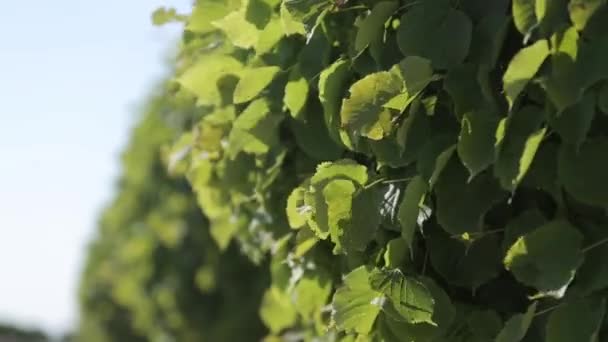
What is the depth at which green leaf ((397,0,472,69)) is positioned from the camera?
6.71ft

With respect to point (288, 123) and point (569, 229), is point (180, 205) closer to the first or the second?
point (288, 123)

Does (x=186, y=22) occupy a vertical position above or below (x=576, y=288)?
above

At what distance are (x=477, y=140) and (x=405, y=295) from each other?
0.36m

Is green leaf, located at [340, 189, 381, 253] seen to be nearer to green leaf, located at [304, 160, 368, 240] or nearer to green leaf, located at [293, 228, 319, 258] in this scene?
green leaf, located at [304, 160, 368, 240]

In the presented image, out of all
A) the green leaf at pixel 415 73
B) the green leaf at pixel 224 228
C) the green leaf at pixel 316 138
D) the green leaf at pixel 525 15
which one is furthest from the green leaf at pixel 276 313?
the green leaf at pixel 525 15

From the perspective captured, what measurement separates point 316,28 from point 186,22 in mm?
633

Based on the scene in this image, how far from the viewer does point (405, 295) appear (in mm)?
2113

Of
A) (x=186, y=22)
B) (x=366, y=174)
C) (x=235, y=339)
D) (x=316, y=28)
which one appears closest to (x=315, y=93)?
(x=316, y=28)

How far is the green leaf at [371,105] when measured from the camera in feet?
6.73

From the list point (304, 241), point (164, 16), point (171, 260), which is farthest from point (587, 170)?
point (171, 260)

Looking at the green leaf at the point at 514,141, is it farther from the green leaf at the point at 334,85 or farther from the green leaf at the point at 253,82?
the green leaf at the point at 253,82

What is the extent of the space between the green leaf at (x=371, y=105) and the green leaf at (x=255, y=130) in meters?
0.54

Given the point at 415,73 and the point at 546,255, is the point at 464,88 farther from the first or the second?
the point at 546,255

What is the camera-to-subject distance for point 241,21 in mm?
2521
